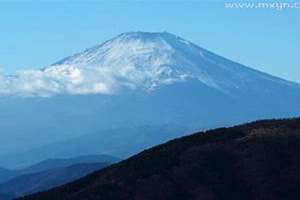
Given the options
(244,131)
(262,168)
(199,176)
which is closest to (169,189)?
(199,176)

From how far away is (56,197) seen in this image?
3484 inches

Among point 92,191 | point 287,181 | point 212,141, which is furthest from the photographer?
point 212,141

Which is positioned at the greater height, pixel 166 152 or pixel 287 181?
pixel 166 152

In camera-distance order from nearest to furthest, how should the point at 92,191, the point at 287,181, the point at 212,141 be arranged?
the point at 287,181 < the point at 92,191 < the point at 212,141

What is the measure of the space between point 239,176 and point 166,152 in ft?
42.2

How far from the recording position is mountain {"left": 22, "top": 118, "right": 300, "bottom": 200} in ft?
261

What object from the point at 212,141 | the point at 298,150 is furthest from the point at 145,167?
the point at 298,150

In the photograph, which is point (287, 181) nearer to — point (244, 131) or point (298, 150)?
point (298, 150)

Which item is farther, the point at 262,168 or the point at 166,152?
the point at 166,152

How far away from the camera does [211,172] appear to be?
84.4 meters

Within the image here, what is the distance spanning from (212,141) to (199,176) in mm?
9944

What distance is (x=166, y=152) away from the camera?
93438mm

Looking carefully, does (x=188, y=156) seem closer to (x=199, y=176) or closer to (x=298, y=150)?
(x=199, y=176)

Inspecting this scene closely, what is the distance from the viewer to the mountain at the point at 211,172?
79.6 m
